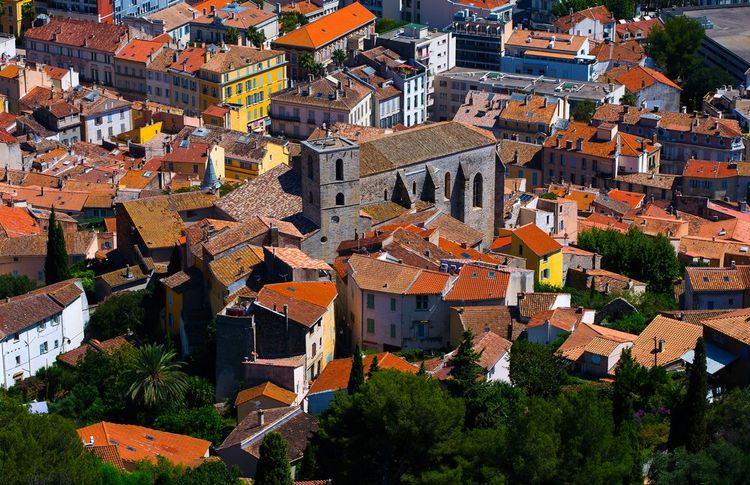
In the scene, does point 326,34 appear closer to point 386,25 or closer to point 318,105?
point 386,25

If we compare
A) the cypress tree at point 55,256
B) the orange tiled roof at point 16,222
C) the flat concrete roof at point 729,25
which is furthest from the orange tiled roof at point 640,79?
the cypress tree at point 55,256

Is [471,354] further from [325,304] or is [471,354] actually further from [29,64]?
[29,64]

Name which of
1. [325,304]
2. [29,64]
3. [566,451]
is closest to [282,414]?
[325,304]

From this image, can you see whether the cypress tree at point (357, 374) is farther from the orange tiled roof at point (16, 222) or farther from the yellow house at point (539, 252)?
the orange tiled roof at point (16, 222)

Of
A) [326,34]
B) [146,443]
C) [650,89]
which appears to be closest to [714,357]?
[146,443]

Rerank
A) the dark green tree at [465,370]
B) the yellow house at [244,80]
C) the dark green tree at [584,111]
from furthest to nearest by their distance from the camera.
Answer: the yellow house at [244,80] → the dark green tree at [584,111] → the dark green tree at [465,370]

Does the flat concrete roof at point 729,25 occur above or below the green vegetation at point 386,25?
below
